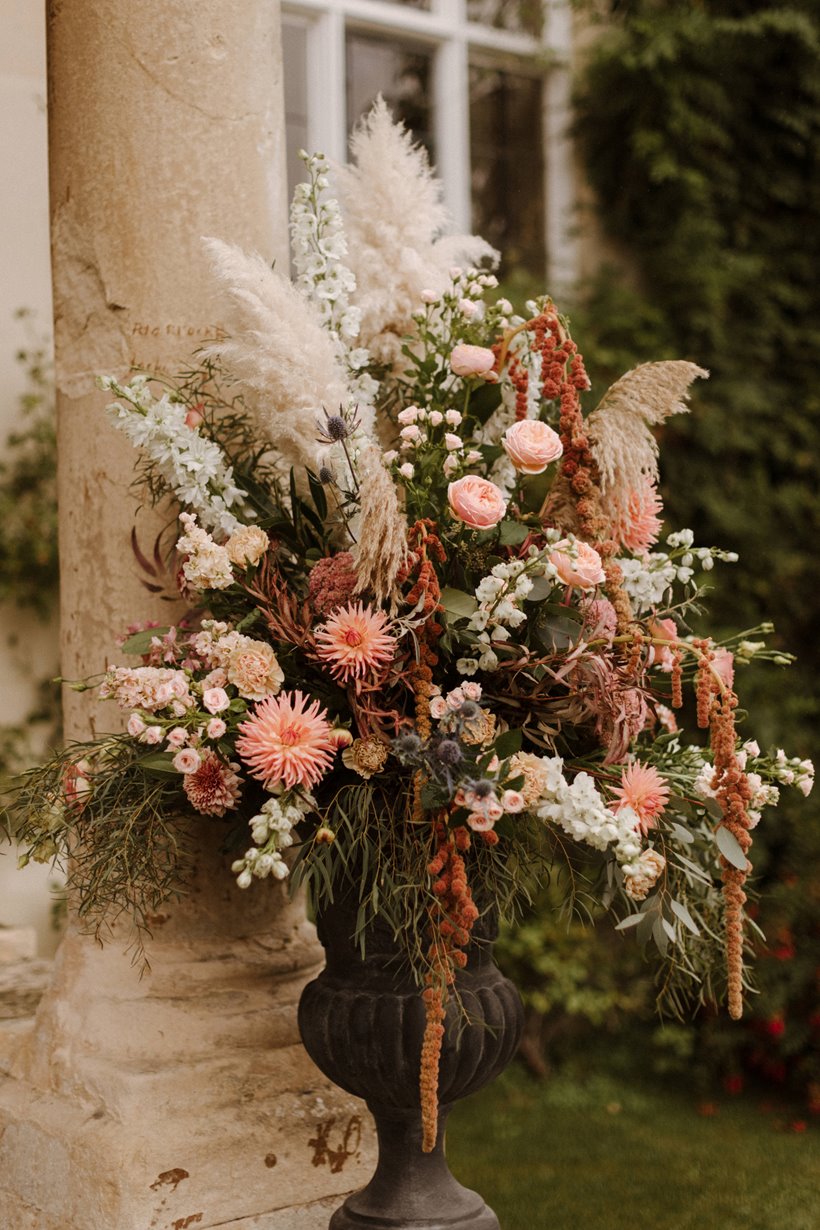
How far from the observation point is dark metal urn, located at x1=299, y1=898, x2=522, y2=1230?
188 centimetres

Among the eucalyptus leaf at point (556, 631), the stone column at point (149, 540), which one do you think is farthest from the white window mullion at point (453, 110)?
the eucalyptus leaf at point (556, 631)

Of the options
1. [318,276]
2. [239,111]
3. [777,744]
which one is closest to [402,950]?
[318,276]

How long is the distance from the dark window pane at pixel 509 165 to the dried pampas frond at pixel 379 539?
4.17m

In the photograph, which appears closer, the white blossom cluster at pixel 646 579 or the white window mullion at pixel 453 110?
the white blossom cluster at pixel 646 579

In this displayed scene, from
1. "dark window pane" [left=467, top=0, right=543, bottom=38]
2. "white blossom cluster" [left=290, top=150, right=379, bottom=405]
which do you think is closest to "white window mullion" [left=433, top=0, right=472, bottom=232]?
"dark window pane" [left=467, top=0, right=543, bottom=38]

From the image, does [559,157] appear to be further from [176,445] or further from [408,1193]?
[408,1193]

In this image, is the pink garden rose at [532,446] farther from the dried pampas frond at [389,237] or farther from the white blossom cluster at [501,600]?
the dried pampas frond at [389,237]

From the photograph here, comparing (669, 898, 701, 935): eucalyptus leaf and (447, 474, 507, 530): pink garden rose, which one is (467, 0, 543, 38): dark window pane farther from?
(669, 898, 701, 935): eucalyptus leaf

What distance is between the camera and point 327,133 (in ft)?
17.3

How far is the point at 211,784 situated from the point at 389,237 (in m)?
0.89

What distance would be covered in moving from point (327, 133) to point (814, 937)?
11.6 feet

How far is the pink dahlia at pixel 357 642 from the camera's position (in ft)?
5.66

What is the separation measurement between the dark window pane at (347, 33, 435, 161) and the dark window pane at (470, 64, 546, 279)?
0.71 feet

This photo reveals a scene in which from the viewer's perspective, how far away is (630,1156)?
175 inches
